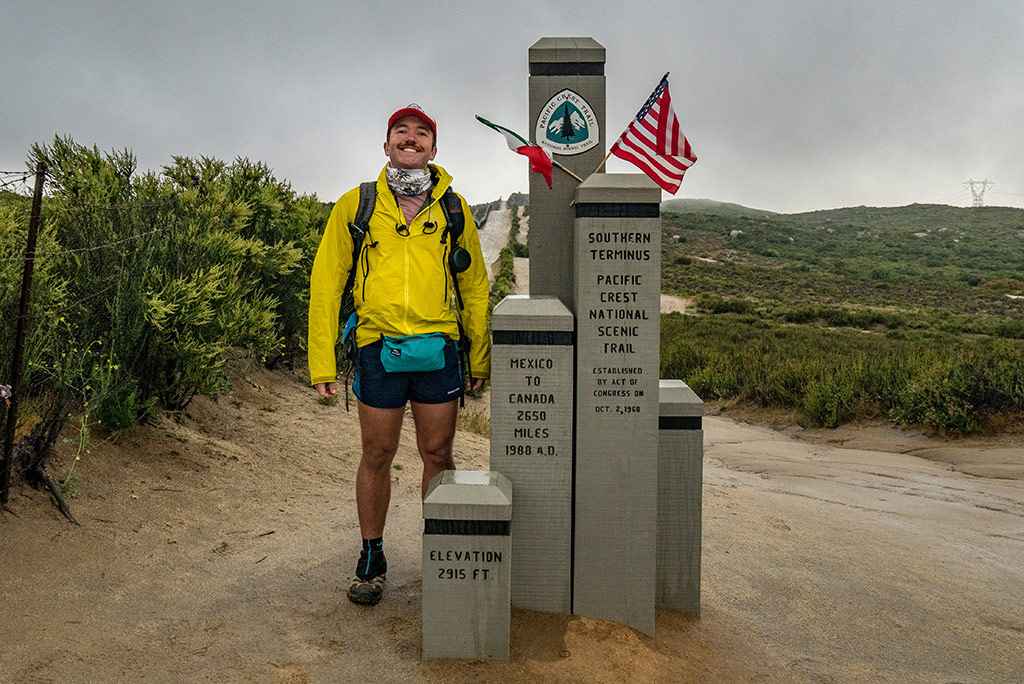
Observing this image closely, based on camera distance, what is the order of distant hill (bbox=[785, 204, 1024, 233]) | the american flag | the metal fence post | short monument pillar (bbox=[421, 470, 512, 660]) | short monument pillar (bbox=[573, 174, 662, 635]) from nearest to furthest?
short monument pillar (bbox=[421, 470, 512, 660]) < short monument pillar (bbox=[573, 174, 662, 635]) < the american flag < the metal fence post < distant hill (bbox=[785, 204, 1024, 233])

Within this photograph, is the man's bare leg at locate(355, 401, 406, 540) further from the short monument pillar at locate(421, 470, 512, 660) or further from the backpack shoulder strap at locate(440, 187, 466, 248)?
the backpack shoulder strap at locate(440, 187, 466, 248)

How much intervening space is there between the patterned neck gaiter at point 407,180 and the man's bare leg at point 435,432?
1.04m

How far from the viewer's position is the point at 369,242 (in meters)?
3.44

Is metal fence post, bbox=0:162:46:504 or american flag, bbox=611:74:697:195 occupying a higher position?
american flag, bbox=611:74:697:195

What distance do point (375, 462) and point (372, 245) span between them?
1.08 metres

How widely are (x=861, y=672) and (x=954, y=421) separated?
7.10 metres

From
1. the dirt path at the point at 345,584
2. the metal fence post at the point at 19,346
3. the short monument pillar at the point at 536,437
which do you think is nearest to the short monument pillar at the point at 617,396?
the short monument pillar at the point at 536,437

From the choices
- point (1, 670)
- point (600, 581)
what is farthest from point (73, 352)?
point (600, 581)

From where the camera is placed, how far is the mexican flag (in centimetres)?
347

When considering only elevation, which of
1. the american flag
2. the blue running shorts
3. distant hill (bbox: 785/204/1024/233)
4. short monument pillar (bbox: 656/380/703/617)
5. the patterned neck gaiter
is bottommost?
short monument pillar (bbox: 656/380/703/617)

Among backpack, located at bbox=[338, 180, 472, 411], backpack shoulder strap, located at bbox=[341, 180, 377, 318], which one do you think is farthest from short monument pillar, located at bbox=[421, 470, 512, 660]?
backpack shoulder strap, located at bbox=[341, 180, 377, 318]

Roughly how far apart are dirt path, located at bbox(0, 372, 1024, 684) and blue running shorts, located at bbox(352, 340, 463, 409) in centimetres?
103

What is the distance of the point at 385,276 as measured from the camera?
3.40 metres

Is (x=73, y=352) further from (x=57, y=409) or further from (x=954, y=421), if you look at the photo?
(x=954, y=421)
